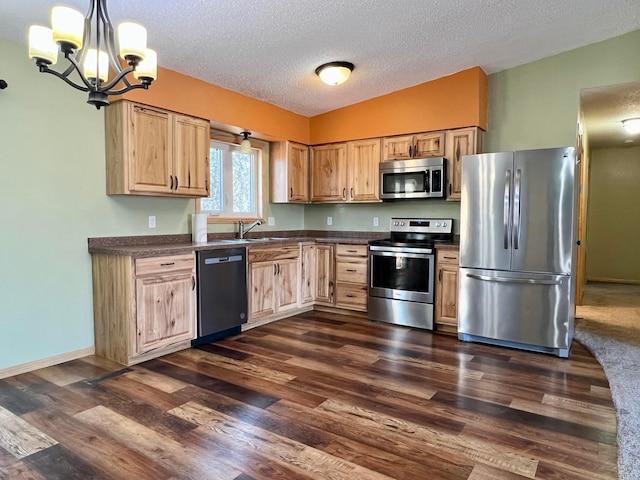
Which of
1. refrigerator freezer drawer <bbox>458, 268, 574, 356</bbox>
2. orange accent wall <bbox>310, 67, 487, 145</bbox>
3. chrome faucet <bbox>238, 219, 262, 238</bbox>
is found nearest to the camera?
refrigerator freezer drawer <bbox>458, 268, 574, 356</bbox>

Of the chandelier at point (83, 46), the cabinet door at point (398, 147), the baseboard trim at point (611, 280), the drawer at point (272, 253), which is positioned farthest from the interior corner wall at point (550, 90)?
the baseboard trim at point (611, 280)

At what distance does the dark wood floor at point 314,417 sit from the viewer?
6.41 feet

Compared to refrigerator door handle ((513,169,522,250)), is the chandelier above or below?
above

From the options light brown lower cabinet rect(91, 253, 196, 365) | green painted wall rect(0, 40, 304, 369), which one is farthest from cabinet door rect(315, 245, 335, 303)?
green painted wall rect(0, 40, 304, 369)

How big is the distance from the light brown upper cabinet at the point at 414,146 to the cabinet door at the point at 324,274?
4.25 feet

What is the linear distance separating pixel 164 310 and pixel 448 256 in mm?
2674

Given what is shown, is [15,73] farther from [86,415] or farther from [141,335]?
[86,415]

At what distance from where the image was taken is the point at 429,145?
4488mm

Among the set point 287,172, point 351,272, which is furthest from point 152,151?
point 351,272

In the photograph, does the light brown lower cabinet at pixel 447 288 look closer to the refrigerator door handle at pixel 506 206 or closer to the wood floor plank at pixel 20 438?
the refrigerator door handle at pixel 506 206

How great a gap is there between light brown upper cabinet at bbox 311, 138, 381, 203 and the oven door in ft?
2.45

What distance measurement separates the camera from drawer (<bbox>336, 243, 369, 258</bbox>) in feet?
15.5

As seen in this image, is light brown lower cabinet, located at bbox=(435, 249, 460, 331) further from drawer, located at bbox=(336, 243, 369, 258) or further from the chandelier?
the chandelier

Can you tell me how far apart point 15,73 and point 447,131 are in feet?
12.4
